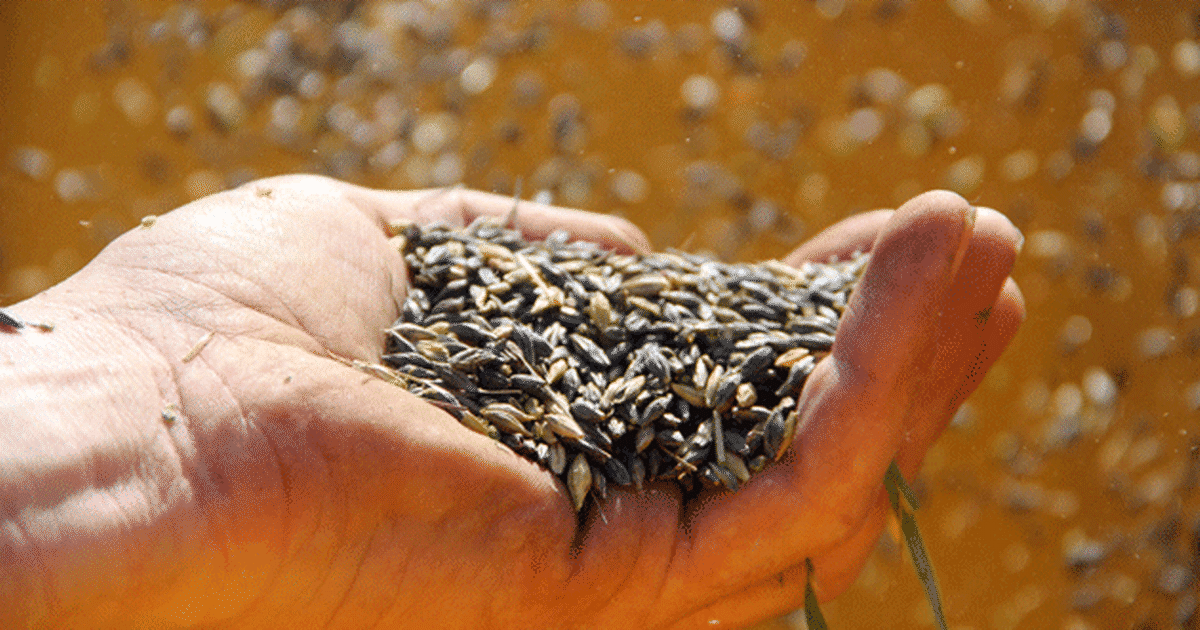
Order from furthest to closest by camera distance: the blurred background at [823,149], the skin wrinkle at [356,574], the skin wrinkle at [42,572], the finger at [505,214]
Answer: the blurred background at [823,149], the finger at [505,214], the skin wrinkle at [356,574], the skin wrinkle at [42,572]

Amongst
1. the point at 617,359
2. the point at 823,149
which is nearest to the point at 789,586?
the point at 617,359

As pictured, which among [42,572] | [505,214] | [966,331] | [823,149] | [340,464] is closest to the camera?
[42,572]

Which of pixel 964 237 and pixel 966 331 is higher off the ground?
pixel 964 237

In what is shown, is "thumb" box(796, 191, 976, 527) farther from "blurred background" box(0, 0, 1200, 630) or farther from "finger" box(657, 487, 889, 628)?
"blurred background" box(0, 0, 1200, 630)

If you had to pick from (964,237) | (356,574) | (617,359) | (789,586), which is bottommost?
(789,586)

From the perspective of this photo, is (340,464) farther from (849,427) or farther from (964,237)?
(964,237)

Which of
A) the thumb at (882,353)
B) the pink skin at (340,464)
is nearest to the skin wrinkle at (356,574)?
the pink skin at (340,464)

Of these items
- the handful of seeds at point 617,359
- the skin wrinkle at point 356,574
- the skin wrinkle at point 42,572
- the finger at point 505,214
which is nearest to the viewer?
the skin wrinkle at point 42,572

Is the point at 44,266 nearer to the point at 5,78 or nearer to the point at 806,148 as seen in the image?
the point at 5,78

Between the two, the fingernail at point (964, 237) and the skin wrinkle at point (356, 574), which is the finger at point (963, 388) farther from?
the skin wrinkle at point (356, 574)
